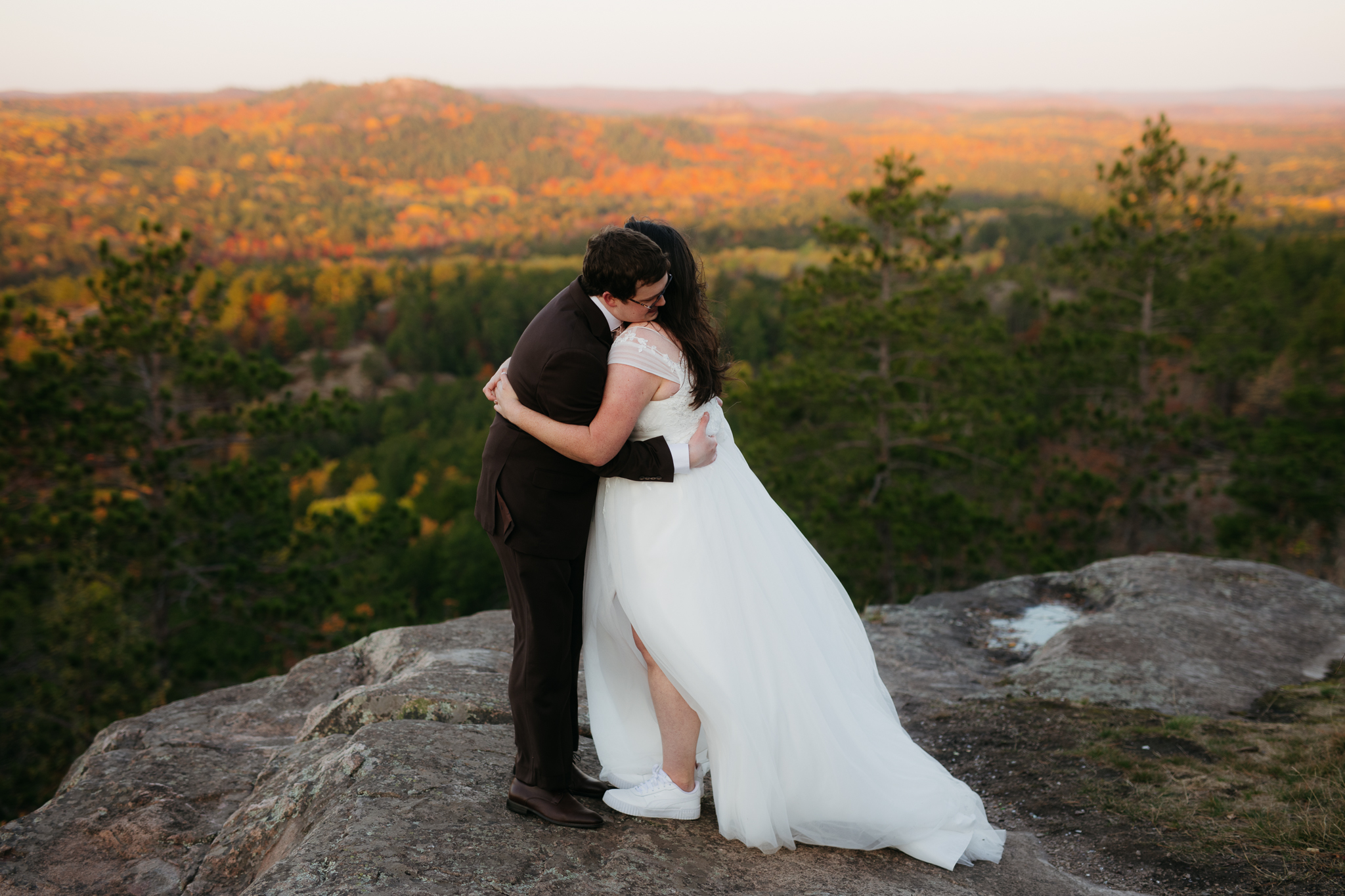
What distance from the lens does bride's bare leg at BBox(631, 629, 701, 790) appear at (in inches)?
105

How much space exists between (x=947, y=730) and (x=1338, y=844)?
166 centimetres

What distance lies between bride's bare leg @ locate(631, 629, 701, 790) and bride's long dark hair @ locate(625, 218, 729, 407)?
2.84 ft

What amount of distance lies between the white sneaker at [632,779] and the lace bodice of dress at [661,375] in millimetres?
1221

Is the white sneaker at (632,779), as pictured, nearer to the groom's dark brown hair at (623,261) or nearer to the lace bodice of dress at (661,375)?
the lace bodice of dress at (661,375)

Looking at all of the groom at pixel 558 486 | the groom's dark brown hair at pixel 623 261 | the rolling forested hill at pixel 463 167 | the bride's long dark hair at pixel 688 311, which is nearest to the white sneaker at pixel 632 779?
the groom at pixel 558 486

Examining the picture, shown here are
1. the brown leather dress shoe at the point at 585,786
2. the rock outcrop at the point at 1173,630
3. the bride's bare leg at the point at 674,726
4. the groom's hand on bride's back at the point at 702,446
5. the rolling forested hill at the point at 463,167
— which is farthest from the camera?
the rolling forested hill at the point at 463,167

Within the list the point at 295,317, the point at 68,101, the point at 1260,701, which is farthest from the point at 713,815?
the point at 68,101

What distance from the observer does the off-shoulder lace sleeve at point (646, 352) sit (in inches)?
92.6

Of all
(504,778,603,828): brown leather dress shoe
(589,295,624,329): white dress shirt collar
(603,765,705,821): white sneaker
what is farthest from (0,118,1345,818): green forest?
(589,295,624,329): white dress shirt collar

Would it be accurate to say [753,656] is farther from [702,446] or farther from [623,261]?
[623,261]

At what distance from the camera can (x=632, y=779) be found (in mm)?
2885

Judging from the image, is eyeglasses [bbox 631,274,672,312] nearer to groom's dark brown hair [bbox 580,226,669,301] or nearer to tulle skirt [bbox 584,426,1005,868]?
groom's dark brown hair [bbox 580,226,669,301]

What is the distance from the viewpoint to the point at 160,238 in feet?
41.2

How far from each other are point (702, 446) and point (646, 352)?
1.20 feet
